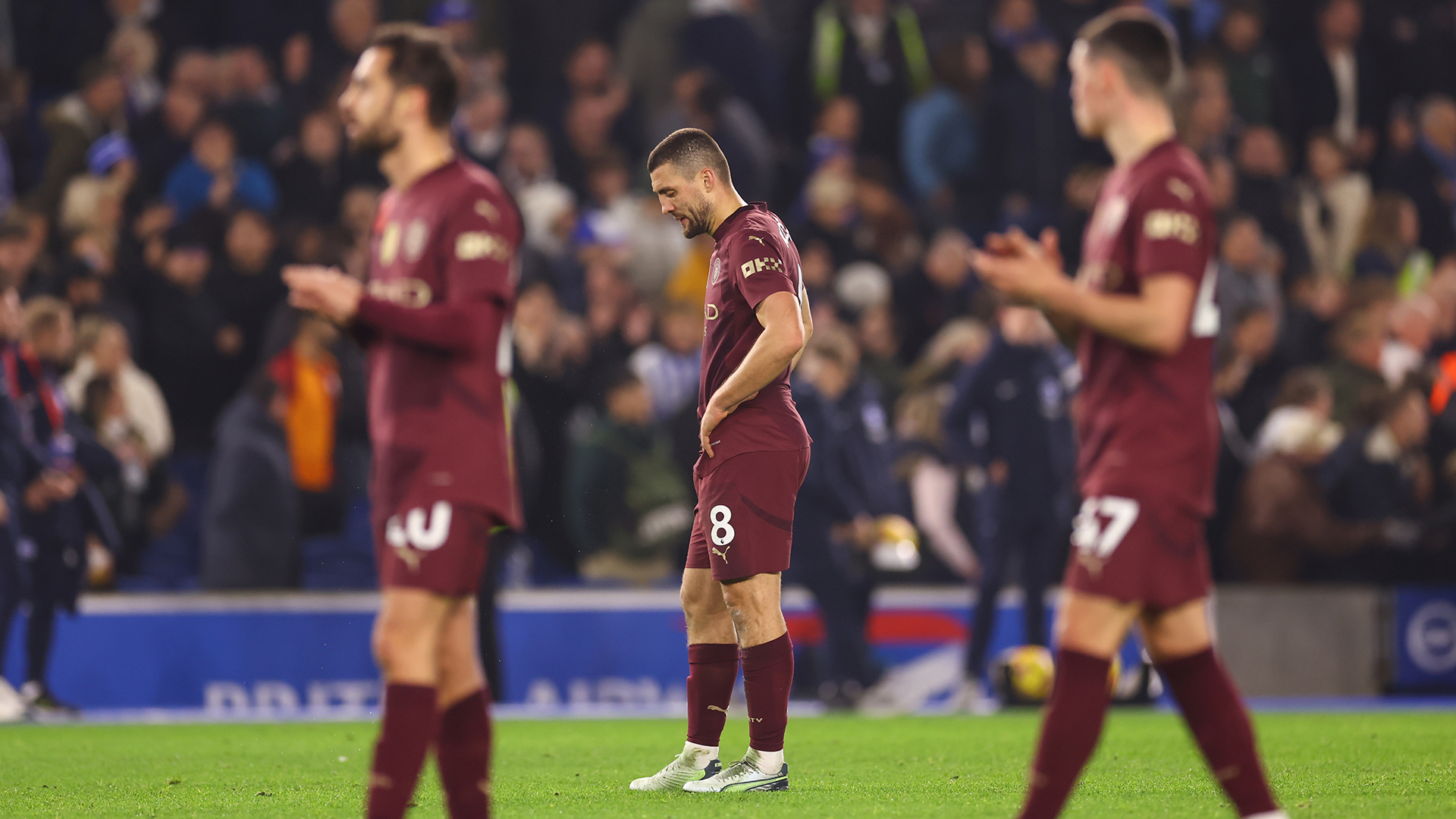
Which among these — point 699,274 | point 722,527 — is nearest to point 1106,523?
point 722,527

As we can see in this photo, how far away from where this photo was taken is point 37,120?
16734 mm

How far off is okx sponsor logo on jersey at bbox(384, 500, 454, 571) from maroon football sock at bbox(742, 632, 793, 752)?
2.71m

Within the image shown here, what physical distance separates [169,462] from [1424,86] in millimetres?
13163

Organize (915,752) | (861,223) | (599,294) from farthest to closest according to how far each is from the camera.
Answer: (861,223), (599,294), (915,752)

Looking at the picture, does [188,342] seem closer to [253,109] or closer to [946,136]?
[253,109]

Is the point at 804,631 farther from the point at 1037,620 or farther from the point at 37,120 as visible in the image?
the point at 37,120

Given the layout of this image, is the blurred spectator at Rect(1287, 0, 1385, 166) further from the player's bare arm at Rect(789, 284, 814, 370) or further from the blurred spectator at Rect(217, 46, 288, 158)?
the player's bare arm at Rect(789, 284, 814, 370)

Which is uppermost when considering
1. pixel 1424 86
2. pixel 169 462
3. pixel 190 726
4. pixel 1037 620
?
pixel 1424 86

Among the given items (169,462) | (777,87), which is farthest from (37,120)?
(777,87)

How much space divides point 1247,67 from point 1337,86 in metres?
1.14

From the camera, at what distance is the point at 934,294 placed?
16.4m

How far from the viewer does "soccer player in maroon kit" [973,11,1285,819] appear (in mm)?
4754

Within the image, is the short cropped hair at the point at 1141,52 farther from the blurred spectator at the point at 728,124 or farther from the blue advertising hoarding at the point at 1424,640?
the blue advertising hoarding at the point at 1424,640

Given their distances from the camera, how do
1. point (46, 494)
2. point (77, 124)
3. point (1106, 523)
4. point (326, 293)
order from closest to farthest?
point (326, 293) < point (1106, 523) < point (46, 494) < point (77, 124)
